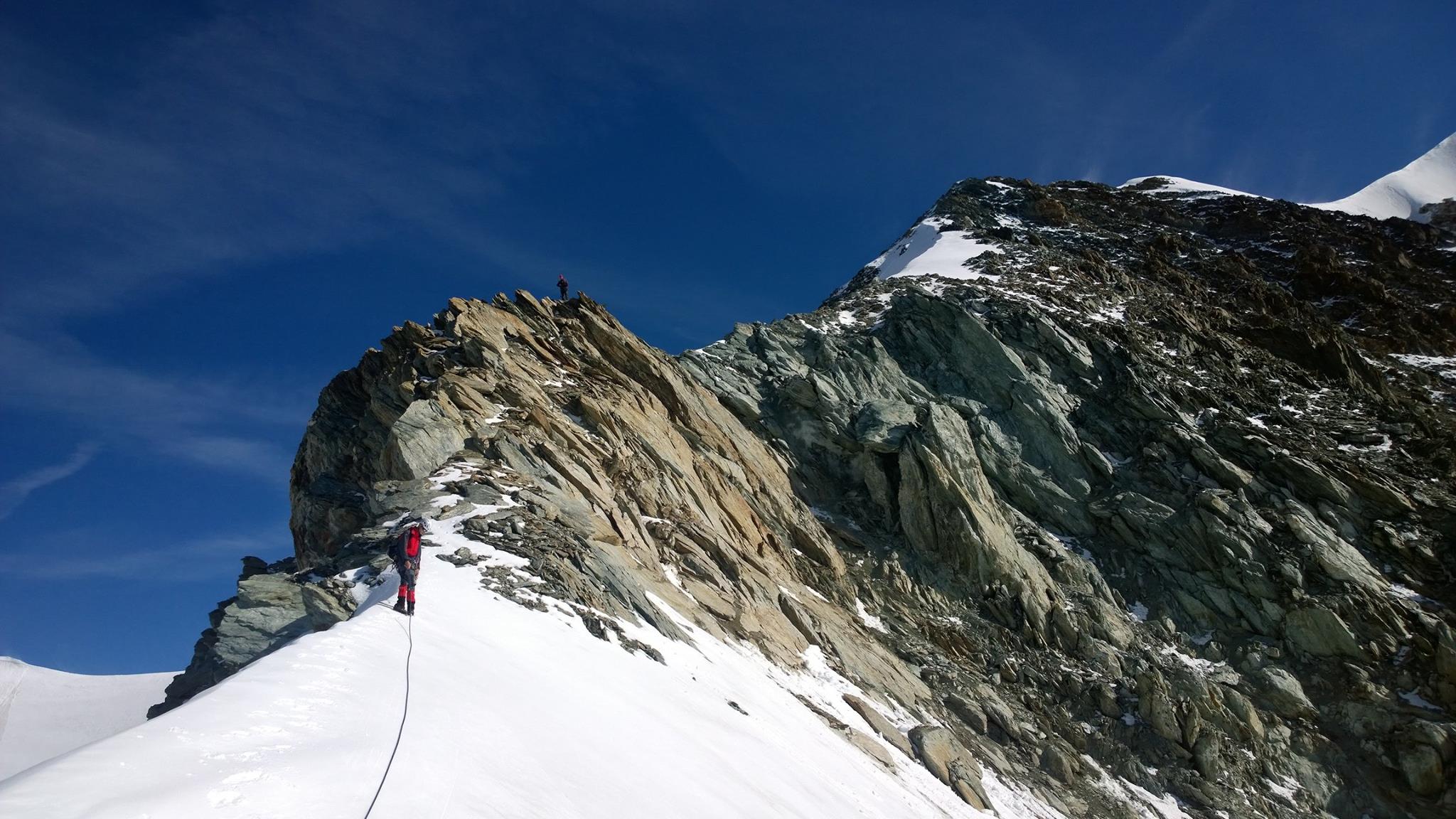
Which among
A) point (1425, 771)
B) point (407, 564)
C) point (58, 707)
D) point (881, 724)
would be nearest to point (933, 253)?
point (1425, 771)

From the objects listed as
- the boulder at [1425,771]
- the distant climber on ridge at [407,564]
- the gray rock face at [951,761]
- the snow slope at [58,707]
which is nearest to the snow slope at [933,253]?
the boulder at [1425,771]

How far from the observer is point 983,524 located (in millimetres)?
30141

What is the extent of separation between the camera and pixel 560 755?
334 inches

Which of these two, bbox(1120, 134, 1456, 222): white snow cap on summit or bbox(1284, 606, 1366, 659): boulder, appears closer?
bbox(1284, 606, 1366, 659): boulder

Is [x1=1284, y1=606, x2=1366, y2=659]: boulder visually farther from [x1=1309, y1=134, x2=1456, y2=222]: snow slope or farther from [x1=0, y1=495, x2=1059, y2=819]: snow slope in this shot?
[x1=1309, y1=134, x2=1456, y2=222]: snow slope

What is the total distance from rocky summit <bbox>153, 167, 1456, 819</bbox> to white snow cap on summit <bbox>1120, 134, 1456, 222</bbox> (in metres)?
47.0

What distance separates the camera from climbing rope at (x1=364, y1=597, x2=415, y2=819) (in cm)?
588

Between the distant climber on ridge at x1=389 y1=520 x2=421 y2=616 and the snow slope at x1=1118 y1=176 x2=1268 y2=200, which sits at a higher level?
the snow slope at x1=1118 y1=176 x2=1268 y2=200

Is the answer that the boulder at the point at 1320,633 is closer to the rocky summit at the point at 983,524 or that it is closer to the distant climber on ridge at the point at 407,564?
the rocky summit at the point at 983,524

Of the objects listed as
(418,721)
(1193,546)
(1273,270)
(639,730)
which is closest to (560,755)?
Result: (418,721)

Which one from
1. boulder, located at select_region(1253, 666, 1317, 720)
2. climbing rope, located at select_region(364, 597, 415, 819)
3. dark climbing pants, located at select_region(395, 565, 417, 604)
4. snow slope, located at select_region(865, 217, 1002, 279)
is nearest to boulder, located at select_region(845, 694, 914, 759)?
dark climbing pants, located at select_region(395, 565, 417, 604)

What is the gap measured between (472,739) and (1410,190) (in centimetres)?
12006

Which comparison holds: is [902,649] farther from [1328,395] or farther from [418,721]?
[1328,395]

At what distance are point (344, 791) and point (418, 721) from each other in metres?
1.73
